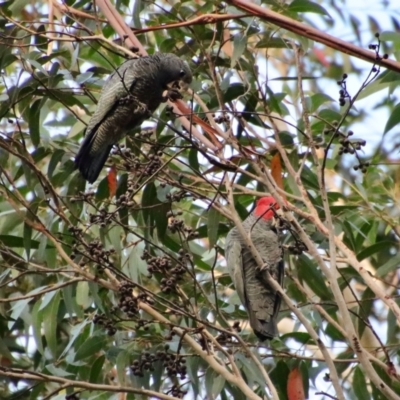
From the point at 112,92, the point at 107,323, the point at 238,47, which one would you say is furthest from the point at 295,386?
the point at 112,92

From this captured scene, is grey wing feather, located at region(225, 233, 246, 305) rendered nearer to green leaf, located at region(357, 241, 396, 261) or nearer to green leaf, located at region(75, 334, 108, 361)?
green leaf, located at region(357, 241, 396, 261)

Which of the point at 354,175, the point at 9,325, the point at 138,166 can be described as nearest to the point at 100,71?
the point at 138,166

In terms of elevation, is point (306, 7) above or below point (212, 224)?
above

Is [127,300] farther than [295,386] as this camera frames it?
No

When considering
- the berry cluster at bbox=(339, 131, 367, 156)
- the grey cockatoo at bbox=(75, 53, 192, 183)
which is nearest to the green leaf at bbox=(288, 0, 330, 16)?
the grey cockatoo at bbox=(75, 53, 192, 183)

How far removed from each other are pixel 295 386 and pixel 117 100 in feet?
4.33

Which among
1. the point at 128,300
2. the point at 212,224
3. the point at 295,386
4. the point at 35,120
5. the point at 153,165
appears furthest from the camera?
the point at 35,120

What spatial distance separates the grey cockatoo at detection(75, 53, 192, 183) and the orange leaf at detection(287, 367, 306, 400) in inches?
43.0

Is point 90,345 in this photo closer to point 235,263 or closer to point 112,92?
point 235,263

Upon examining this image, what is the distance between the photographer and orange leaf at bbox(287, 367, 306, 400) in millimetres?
3025

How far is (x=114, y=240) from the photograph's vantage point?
11.3ft

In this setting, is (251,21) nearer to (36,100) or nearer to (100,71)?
(100,71)

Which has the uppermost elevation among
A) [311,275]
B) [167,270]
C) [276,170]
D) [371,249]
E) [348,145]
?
[276,170]

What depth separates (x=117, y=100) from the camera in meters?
3.40
